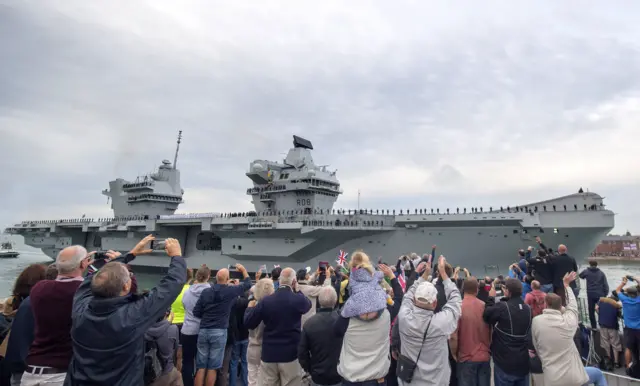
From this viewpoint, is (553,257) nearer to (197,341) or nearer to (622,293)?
(622,293)

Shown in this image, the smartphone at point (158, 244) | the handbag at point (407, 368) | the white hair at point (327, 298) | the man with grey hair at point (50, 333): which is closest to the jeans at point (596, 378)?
the handbag at point (407, 368)

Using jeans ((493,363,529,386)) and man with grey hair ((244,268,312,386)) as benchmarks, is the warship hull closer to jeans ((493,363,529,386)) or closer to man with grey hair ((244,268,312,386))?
jeans ((493,363,529,386))

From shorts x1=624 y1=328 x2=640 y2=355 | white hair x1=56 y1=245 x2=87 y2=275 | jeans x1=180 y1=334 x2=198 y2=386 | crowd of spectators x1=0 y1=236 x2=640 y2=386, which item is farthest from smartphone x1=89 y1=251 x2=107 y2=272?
shorts x1=624 y1=328 x2=640 y2=355

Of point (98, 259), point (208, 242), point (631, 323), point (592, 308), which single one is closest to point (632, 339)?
point (631, 323)

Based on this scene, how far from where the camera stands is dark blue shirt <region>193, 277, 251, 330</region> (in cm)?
408

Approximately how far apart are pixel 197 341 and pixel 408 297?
2.75 m

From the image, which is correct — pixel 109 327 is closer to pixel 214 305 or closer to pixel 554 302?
pixel 214 305

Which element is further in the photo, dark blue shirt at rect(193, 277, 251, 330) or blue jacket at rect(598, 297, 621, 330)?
blue jacket at rect(598, 297, 621, 330)

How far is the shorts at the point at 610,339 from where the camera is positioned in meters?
5.21

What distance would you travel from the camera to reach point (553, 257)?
5.89 meters

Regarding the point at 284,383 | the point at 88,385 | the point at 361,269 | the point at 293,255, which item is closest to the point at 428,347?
the point at 361,269

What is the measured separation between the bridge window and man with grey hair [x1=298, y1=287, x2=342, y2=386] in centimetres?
2369

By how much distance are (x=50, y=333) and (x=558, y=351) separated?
3.98 m

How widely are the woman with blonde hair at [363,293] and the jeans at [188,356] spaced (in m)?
2.43
